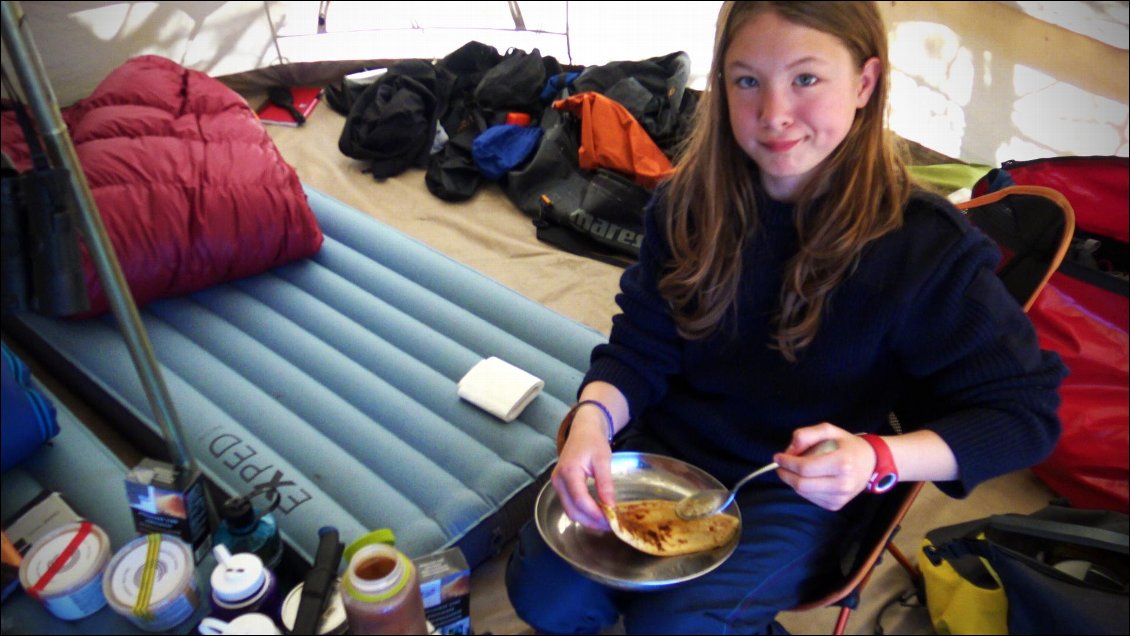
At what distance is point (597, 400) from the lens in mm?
940

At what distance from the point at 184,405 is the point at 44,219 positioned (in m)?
0.67

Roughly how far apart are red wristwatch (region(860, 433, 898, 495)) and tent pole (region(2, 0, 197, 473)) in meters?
0.73

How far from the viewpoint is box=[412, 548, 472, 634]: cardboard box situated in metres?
0.78

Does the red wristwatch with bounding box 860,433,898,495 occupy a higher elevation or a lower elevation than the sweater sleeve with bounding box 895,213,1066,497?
lower

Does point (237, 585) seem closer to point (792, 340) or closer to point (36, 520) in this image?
point (36, 520)

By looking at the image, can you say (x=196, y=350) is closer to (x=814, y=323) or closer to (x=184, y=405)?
(x=184, y=405)

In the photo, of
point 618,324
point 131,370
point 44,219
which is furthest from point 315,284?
point 44,219

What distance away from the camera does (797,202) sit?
33.0 inches

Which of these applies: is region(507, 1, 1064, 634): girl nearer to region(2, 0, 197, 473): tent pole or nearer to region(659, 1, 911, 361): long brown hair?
region(659, 1, 911, 361): long brown hair

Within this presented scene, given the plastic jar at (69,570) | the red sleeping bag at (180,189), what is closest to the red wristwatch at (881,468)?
the plastic jar at (69,570)

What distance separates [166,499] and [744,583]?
2.20 feet

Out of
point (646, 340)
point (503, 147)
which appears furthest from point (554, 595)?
point (503, 147)

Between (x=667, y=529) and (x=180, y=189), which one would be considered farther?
(x=180, y=189)

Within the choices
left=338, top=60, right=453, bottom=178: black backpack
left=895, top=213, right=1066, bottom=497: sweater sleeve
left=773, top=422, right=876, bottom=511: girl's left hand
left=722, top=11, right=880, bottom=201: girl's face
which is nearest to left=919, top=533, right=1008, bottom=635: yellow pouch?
left=895, top=213, right=1066, bottom=497: sweater sleeve
